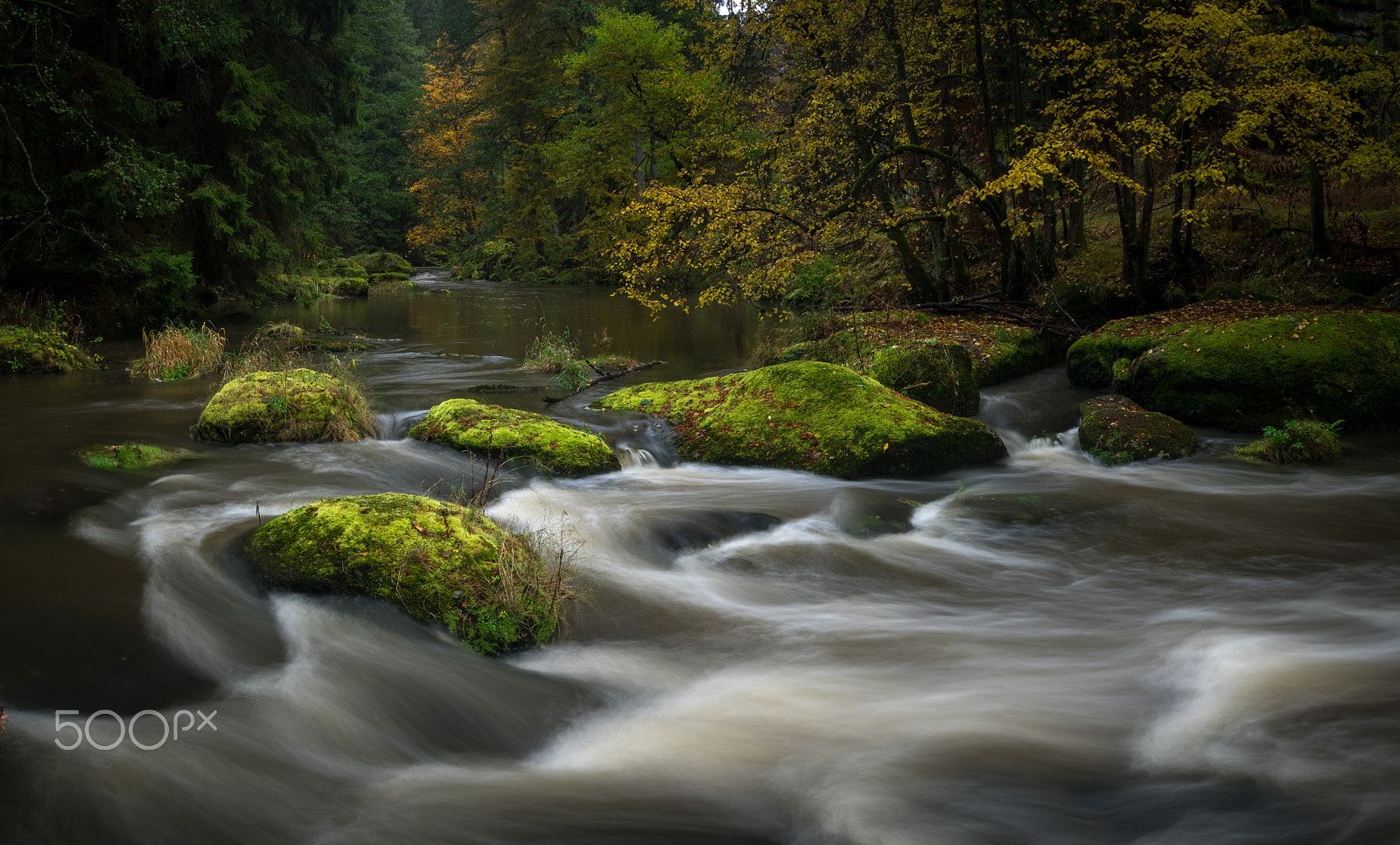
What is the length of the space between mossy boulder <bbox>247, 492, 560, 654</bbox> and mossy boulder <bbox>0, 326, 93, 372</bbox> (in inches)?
400

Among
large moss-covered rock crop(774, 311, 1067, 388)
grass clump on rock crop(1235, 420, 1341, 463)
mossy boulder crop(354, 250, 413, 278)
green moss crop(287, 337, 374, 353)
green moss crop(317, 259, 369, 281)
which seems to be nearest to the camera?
grass clump on rock crop(1235, 420, 1341, 463)

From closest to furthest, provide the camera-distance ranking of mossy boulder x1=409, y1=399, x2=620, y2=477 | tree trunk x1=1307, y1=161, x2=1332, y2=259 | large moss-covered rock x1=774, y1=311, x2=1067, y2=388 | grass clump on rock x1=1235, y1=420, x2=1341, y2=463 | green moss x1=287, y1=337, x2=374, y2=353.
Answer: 1. mossy boulder x1=409, y1=399, x2=620, y2=477
2. grass clump on rock x1=1235, y1=420, x2=1341, y2=463
3. large moss-covered rock x1=774, y1=311, x2=1067, y2=388
4. tree trunk x1=1307, y1=161, x2=1332, y2=259
5. green moss x1=287, y1=337, x2=374, y2=353

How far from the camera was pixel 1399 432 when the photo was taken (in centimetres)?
980

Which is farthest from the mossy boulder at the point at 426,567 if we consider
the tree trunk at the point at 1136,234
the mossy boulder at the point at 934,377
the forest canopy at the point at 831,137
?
the tree trunk at the point at 1136,234

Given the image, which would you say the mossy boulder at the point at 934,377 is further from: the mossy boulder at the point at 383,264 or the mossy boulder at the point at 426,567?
the mossy boulder at the point at 383,264

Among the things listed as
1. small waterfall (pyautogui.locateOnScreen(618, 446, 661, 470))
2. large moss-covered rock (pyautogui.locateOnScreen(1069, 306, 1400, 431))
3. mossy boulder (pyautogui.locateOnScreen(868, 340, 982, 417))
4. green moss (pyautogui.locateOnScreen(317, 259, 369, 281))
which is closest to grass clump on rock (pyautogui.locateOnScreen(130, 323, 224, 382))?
small waterfall (pyautogui.locateOnScreen(618, 446, 661, 470))

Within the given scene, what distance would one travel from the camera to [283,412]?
9.16 metres

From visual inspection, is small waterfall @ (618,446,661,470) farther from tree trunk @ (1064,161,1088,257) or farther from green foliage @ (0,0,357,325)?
tree trunk @ (1064,161,1088,257)

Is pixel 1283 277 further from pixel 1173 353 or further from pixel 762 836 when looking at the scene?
pixel 762 836

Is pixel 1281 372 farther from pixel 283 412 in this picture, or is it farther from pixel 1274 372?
pixel 283 412

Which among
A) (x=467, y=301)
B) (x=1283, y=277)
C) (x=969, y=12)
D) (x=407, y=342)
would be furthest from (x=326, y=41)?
(x=1283, y=277)

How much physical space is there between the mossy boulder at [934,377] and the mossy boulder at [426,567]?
22.5 feet

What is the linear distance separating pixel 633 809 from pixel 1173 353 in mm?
9809

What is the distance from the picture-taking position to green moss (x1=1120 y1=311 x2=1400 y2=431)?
9977 mm
